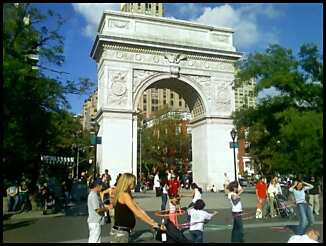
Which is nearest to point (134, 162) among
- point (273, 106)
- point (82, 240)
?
point (273, 106)

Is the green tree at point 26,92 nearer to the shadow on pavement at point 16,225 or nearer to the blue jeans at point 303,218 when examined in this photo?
the shadow on pavement at point 16,225

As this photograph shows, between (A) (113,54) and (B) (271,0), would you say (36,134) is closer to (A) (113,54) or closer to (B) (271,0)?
(B) (271,0)

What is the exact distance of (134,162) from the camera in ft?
105

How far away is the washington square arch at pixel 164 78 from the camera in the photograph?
104 feet

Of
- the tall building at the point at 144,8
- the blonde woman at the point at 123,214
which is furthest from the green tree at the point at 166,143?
the blonde woman at the point at 123,214

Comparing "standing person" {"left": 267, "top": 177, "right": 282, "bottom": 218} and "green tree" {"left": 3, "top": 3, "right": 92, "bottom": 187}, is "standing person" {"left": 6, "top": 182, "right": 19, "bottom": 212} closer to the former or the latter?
"green tree" {"left": 3, "top": 3, "right": 92, "bottom": 187}

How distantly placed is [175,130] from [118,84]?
24444 millimetres

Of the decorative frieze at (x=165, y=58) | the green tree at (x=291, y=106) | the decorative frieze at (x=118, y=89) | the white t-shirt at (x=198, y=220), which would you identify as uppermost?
the decorative frieze at (x=165, y=58)

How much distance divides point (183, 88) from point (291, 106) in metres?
20.3

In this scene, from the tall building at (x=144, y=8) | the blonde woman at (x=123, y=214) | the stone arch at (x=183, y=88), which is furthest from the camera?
the tall building at (x=144, y=8)

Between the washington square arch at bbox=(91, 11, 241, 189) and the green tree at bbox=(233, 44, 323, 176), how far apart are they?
31.7 feet

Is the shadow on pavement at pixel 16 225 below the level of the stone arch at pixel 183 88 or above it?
below

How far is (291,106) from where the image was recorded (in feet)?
51.7

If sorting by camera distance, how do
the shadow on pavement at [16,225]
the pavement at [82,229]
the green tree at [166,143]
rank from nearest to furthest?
the pavement at [82,229] < the shadow on pavement at [16,225] < the green tree at [166,143]
